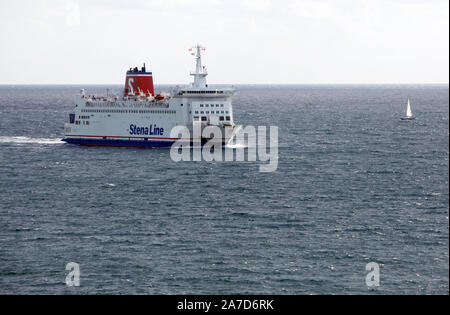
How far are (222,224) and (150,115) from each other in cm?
3819

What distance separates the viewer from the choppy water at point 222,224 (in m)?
29.3

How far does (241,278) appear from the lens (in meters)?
29.3

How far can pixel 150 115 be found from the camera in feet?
245

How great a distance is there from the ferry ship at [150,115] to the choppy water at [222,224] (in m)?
4.76

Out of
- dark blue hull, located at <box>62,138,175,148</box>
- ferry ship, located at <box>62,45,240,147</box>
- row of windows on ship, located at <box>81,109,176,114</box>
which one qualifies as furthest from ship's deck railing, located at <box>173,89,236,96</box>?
dark blue hull, located at <box>62,138,175,148</box>

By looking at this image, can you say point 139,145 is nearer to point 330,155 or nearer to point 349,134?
point 330,155

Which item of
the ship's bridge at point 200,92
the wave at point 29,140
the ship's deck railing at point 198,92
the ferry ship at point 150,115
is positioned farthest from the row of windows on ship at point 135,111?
the wave at point 29,140

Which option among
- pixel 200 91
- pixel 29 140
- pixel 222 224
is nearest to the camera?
pixel 222 224

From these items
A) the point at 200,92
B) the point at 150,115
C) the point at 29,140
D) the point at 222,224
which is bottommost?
the point at 222,224

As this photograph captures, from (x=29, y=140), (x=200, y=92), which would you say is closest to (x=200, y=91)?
(x=200, y=92)

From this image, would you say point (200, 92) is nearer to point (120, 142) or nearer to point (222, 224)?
point (120, 142)

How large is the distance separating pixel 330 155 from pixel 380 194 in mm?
25044
